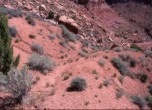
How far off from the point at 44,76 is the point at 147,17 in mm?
38842

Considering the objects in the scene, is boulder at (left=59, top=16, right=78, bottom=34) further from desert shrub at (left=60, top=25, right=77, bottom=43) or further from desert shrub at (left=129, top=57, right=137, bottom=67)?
desert shrub at (left=129, top=57, right=137, bottom=67)

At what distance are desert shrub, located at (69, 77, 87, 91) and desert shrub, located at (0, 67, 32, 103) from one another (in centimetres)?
264

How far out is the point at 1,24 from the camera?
22.4 metres

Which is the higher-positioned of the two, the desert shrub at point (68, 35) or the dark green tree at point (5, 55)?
the dark green tree at point (5, 55)

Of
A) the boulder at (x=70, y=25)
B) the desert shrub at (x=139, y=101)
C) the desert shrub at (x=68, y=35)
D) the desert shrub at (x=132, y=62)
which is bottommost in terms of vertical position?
the boulder at (x=70, y=25)

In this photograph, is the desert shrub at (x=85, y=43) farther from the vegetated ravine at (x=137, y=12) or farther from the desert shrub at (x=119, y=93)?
the vegetated ravine at (x=137, y=12)

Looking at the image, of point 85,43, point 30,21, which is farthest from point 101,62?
point 85,43

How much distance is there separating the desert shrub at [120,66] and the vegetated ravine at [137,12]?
99.4 ft

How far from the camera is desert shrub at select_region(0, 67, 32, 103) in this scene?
19.4 metres

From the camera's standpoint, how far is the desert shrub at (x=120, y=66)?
2625 centimetres

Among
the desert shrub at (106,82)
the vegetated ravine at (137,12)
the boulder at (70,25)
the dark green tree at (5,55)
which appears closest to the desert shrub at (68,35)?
the boulder at (70,25)

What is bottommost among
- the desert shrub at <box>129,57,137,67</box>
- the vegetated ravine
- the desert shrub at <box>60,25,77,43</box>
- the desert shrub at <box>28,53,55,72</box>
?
the vegetated ravine

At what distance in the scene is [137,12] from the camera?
6034cm

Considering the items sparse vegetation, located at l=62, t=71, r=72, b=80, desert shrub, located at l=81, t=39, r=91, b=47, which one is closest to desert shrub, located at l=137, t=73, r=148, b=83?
sparse vegetation, located at l=62, t=71, r=72, b=80
